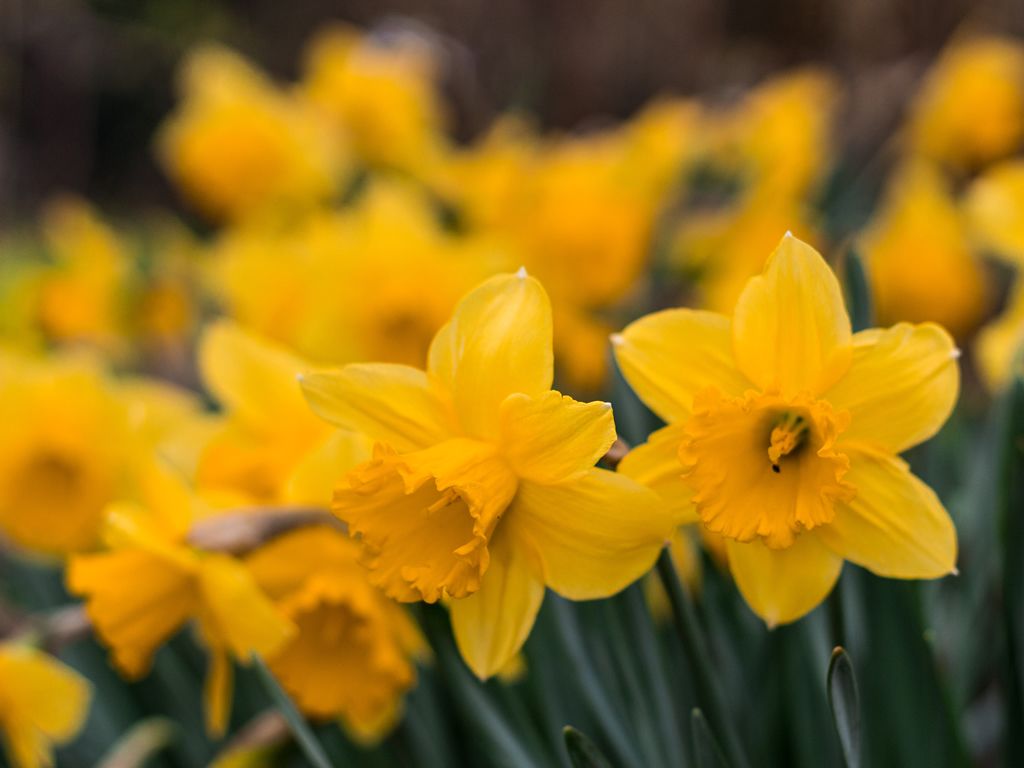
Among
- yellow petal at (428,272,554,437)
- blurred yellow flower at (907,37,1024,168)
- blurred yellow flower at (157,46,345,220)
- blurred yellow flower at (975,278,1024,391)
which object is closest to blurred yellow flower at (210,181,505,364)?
blurred yellow flower at (157,46,345,220)

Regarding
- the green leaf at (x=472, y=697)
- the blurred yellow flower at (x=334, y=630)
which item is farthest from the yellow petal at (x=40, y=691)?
the green leaf at (x=472, y=697)

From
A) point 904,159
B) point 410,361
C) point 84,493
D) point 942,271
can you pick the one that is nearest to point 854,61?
point 904,159

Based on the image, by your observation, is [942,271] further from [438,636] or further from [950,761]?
[438,636]

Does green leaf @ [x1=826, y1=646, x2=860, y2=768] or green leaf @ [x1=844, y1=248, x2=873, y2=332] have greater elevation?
green leaf @ [x1=844, y1=248, x2=873, y2=332]

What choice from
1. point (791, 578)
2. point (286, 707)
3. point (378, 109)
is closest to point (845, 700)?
point (791, 578)

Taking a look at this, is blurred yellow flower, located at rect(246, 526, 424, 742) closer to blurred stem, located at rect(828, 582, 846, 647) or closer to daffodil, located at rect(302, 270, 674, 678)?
daffodil, located at rect(302, 270, 674, 678)
